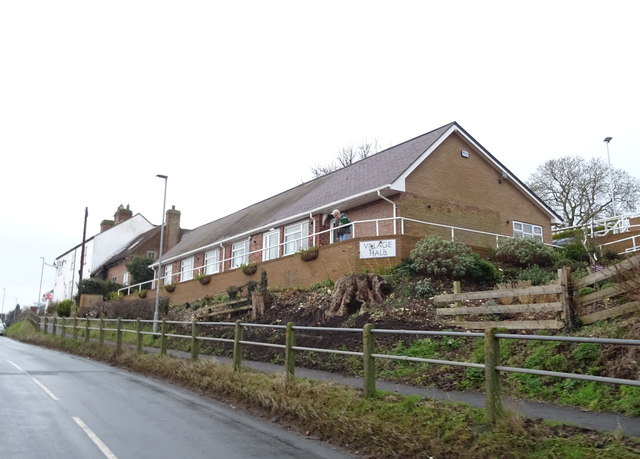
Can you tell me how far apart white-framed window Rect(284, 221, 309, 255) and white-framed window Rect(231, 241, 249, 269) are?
3.62 metres

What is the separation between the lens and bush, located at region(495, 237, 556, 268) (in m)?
17.7

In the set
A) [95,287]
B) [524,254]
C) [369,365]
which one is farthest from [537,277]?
[95,287]

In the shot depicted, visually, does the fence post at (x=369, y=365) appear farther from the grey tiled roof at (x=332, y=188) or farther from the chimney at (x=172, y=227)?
the chimney at (x=172, y=227)

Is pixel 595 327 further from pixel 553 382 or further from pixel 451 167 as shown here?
pixel 451 167

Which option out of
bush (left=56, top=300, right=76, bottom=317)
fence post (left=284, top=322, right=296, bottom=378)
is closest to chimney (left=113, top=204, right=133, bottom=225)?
bush (left=56, top=300, right=76, bottom=317)

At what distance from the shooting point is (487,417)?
5.86 metres

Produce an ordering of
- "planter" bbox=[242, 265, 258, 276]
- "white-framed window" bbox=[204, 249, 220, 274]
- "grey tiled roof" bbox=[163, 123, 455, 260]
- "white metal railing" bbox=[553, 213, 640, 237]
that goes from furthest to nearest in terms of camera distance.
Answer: "white-framed window" bbox=[204, 249, 220, 274] → "white metal railing" bbox=[553, 213, 640, 237] → "planter" bbox=[242, 265, 258, 276] → "grey tiled roof" bbox=[163, 123, 455, 260]

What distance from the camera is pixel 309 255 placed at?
19.7 m

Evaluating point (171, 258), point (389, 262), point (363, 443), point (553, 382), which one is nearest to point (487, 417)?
point (363, 443)

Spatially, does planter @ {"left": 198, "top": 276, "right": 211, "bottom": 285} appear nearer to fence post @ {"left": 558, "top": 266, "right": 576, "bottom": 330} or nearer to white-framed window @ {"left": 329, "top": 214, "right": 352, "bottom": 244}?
white-framed window @ {"left": 329, "top": 214, "right": 352, "bottom": 244}

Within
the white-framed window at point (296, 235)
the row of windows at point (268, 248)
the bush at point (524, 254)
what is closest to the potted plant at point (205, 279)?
the row of windows at point (268, 248)

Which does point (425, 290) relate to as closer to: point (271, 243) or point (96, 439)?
point (96, 439)

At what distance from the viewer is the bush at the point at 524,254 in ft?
58.0

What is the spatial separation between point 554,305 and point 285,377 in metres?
4.96
